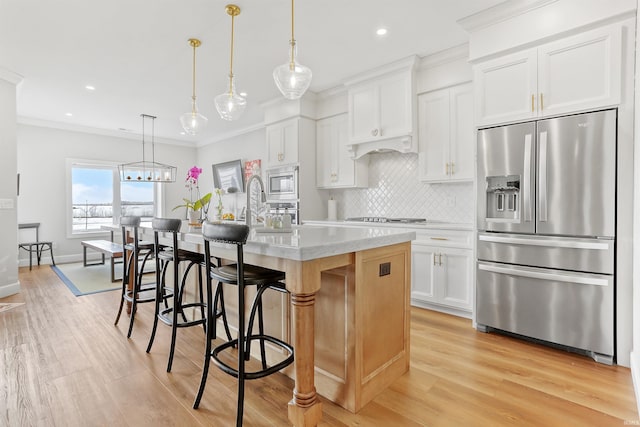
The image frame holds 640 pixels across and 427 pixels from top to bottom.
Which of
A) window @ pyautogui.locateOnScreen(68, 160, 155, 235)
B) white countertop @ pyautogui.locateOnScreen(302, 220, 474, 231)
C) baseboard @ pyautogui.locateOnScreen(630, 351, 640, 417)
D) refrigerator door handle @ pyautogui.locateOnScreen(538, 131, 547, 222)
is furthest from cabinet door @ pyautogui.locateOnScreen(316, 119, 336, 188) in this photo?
window @ pyautogui.locateOnScreen(68, 160, 155, 235)

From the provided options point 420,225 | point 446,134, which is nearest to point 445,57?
point 446,134

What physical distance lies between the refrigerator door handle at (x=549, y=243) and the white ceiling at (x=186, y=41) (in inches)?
78.0

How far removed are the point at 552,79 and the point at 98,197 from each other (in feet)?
26.0

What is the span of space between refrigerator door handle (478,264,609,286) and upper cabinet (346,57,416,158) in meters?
1.62

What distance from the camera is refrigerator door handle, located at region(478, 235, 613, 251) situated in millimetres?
2329

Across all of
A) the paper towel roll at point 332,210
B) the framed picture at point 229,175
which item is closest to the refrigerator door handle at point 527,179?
the paper towel roll at point 332,210

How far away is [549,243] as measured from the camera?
2518 mm

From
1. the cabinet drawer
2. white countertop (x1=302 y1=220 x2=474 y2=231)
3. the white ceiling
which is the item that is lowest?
the cabinet drawer

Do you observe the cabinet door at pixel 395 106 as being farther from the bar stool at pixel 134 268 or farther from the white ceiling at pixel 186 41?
the bar stool at pixel 134 268

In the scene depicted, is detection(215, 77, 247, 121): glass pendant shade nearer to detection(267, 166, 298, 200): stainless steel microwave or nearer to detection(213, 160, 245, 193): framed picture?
detection(267, 166, 298, 200): stainless steel microwave

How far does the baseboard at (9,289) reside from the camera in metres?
4.02

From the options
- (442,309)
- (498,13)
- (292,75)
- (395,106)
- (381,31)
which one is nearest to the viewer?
(292,75)

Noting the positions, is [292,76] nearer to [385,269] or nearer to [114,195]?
[385,269]

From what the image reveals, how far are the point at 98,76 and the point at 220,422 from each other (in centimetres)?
438
